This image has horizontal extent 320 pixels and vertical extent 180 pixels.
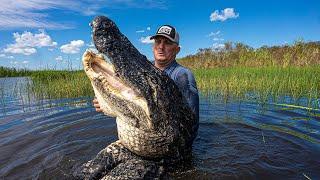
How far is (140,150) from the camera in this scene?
143 inches

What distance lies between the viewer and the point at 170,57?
5.18 meters

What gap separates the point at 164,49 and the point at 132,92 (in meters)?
1.84

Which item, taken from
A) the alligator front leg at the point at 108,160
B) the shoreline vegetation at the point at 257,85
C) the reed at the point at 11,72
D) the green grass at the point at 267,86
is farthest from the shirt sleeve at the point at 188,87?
the reed at the point at 11,72

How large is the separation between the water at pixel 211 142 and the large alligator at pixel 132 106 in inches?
27.6

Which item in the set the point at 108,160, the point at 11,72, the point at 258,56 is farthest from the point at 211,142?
the point at 11,72

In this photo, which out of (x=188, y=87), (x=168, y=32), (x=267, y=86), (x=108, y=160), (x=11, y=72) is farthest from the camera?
(x=11, y=72)

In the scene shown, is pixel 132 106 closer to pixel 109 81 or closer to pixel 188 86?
pixel 109 81

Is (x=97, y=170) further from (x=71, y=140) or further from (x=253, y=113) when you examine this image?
(x=253, y=113)

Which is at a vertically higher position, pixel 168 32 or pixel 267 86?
pixel 168 32

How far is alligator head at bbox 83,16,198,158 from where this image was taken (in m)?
3.40

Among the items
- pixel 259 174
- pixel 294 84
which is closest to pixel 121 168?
pixel 259 174

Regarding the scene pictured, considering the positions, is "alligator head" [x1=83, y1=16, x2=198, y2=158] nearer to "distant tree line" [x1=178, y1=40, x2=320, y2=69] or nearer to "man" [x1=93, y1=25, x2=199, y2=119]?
"man" [x1=93, y1=25, x2=199, y2=119]

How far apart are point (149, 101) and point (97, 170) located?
1095 mm

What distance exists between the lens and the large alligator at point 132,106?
341 centimetres
